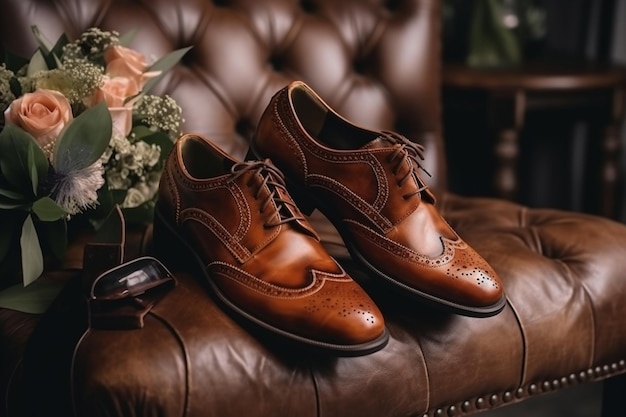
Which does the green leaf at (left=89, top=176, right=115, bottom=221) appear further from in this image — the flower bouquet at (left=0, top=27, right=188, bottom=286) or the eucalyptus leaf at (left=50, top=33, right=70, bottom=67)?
the eucalyptus leaf at (left=50, top=33, right=70, bottom=67)

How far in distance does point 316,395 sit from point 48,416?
0.26m

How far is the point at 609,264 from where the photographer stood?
3.62 ft

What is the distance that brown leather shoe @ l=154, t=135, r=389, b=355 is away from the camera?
842 millimetres

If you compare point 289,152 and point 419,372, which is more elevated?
point 289,152

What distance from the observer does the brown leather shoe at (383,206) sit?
91 cm

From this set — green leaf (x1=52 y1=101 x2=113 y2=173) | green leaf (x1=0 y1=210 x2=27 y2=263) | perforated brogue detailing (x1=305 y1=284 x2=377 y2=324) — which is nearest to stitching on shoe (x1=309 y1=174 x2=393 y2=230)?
perforated brogue detailing (x1=305 y1=284 x2=377 y2=324)

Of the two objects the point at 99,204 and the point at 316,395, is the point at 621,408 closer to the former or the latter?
the point at 316,395

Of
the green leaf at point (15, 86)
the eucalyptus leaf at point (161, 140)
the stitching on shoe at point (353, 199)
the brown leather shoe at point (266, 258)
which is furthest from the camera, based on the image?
the eucalyptus leaf at point (161, 140)

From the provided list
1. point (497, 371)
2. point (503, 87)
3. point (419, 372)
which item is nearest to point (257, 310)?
point (419, 372)

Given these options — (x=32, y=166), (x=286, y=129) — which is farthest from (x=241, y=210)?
(x=32, y=166)

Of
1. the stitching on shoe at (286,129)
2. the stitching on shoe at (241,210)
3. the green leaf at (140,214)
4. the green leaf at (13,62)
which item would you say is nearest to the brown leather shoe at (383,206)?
the stitching on shoe at (286,129)

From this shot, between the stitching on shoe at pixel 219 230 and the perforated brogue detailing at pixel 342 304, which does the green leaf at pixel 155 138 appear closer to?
the stitching on shoe at pixel 219 230

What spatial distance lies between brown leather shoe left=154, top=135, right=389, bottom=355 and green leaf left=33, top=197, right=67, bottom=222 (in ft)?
0.39

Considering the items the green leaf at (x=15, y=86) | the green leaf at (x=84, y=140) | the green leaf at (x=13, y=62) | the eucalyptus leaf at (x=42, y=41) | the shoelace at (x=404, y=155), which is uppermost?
the eucalyptus leaf at (x=42, y=41)
